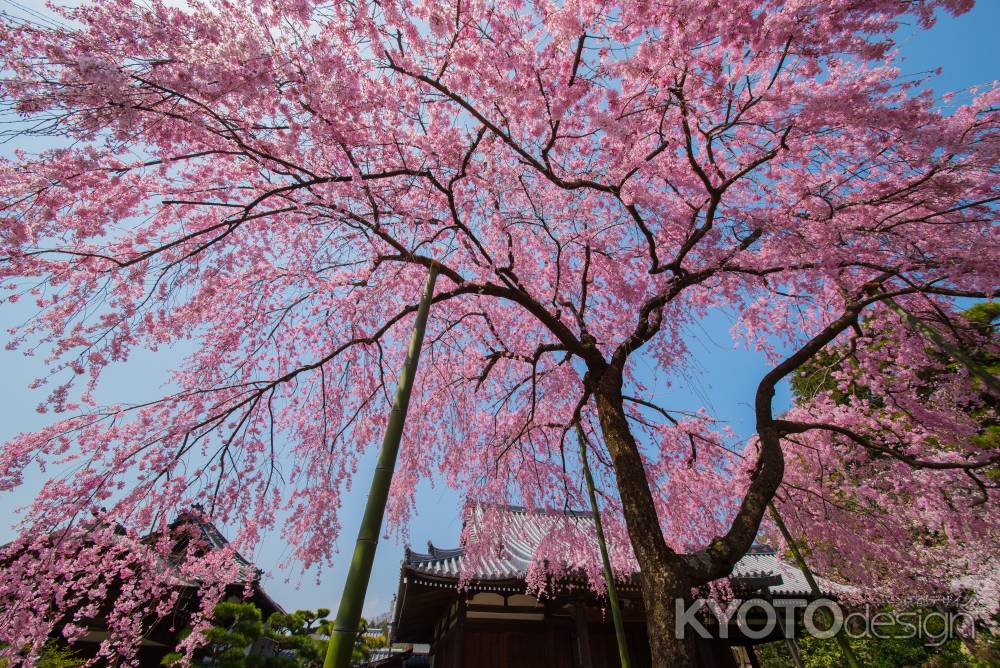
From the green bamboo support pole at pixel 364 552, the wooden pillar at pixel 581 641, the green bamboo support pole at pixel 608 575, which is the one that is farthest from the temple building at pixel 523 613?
the green bamboo support pole at pixel 364 552

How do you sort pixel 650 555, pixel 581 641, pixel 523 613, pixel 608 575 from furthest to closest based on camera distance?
pixel 523 613 < pixel 581 641 < pixel 608 575 < pixel 650 555

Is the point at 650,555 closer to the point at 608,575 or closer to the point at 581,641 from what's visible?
the point at 608,575

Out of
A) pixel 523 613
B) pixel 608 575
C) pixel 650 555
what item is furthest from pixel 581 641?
pixel 650 555

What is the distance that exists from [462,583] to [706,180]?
23.8 feet

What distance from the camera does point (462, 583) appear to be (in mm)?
7301

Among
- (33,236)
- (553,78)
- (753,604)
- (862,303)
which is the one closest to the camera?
(33,236)

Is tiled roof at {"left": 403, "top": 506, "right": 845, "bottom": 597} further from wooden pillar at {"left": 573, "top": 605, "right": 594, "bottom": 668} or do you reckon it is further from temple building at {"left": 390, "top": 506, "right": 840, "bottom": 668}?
wooden pillar at {"left": 573, "top": 605, "right": 594, "bottom": 668}

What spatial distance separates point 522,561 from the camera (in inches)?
367

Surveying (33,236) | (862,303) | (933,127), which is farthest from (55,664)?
(933,127)

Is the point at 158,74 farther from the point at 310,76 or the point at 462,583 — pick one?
the point at 462,583

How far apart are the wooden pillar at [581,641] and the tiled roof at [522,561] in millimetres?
1228

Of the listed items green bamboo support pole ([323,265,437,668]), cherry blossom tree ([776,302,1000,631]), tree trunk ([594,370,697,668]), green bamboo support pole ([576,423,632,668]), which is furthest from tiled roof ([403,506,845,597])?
green bamboo support pole ([323,265,437,668])

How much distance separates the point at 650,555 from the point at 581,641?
5348 mm

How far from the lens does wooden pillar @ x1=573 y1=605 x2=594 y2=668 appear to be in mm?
7578
